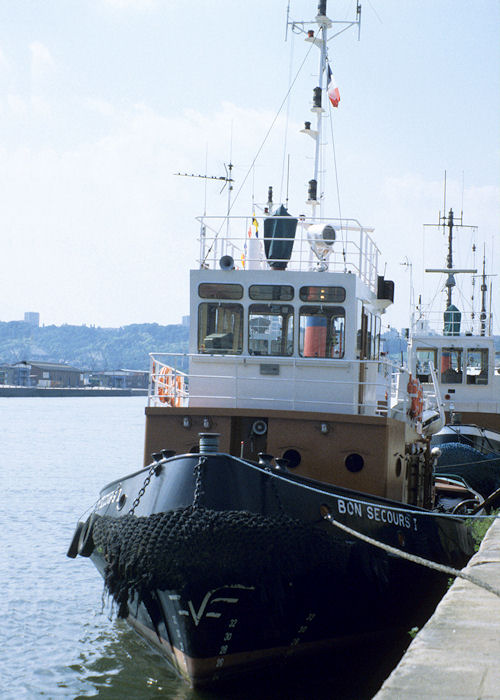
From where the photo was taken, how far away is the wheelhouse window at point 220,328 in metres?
12.0

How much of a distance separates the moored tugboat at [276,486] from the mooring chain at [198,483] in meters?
0.01

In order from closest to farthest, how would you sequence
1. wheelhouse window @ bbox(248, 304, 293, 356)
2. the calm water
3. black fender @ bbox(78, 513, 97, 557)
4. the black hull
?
the black hull → the calm water → black fender @ bbox(78, 513, 97, 557) → wheelhouse window @ bbox(248, 304, 293, 356)

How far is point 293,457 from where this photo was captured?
10969 millimetres

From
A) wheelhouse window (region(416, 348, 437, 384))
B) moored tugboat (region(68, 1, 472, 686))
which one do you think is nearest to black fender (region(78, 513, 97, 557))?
moored tugboat (region(68, 1, 472, 686))

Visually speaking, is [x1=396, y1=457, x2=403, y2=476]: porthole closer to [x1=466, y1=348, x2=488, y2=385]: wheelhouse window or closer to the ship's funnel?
the ship's funnel

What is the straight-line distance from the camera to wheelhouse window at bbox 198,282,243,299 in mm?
12000

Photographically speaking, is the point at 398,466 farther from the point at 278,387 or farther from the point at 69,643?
the point at 69,643

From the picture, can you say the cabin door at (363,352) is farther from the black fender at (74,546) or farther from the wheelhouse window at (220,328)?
the black fender at (74,546)

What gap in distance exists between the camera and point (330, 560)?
9.20 meters

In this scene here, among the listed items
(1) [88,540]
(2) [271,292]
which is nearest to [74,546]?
(1) [88,540]

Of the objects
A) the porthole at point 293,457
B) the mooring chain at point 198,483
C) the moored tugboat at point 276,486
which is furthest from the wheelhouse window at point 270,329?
the mooring chain at point 198,483

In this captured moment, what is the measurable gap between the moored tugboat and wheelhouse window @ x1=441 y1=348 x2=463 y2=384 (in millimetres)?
13453

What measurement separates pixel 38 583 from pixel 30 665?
4231mm

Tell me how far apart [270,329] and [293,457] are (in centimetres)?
194
